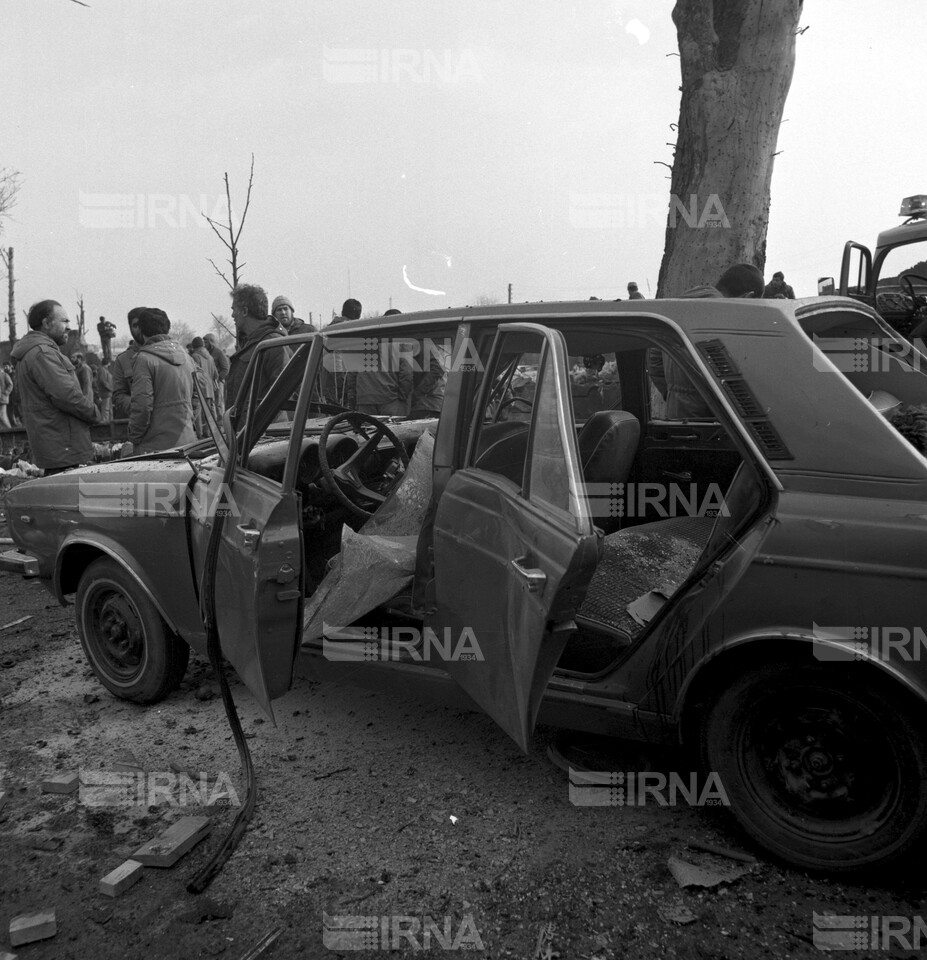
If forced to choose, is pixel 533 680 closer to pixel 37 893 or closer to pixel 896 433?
pixel 896 433

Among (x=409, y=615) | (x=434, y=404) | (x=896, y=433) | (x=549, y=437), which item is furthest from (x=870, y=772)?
(x=434, y=404)

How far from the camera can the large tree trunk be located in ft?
19.5

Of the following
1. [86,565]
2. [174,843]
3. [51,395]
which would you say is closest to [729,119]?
[86,565]

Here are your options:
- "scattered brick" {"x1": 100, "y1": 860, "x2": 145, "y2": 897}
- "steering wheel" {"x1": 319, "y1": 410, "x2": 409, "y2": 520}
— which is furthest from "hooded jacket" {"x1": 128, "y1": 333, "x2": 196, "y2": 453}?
"scattered brick" {"x1": 100, "y1": 860, "x2": 145, "y2": 897}

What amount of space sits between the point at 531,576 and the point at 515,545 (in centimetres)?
23

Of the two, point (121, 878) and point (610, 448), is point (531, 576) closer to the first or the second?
point (610, 448)

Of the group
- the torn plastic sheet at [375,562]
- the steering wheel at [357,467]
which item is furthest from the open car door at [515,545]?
the steering wheel at [357,467]

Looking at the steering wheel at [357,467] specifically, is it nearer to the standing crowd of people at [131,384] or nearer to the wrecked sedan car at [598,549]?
the wrecked sedan car at [598,549]

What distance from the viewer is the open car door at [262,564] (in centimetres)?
282

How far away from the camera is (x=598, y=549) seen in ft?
7.00

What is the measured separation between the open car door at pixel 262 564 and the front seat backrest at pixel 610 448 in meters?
1.17

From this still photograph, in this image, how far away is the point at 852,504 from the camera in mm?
2229

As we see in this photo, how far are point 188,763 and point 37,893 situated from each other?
0.84 metres

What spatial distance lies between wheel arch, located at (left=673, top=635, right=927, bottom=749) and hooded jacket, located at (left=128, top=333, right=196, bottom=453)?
4655 mm
